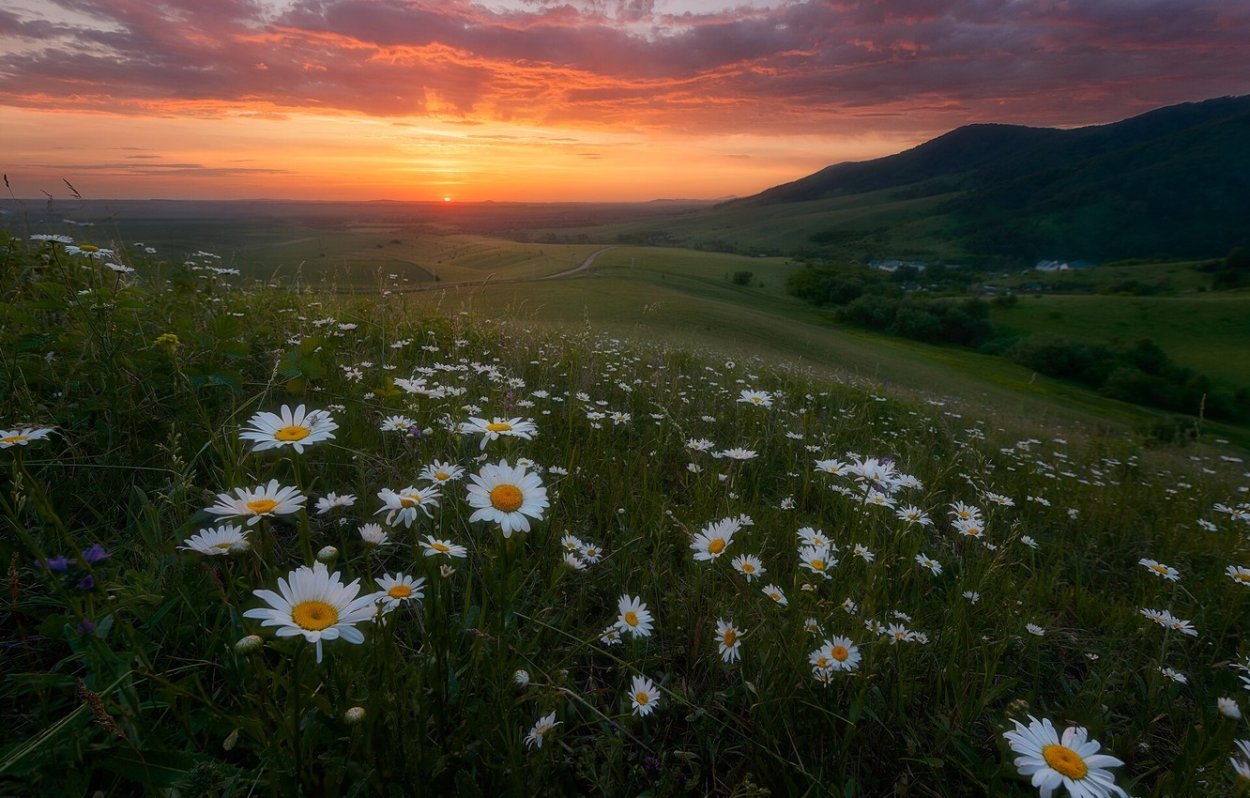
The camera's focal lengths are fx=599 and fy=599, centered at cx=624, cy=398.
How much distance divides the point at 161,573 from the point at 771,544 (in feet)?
7.74

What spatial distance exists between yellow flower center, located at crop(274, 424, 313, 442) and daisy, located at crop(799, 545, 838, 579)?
1.57 m

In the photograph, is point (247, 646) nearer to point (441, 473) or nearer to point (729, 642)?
point (441, 473)

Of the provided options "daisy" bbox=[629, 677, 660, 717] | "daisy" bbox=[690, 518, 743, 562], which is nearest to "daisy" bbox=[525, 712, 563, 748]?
"daisy" bbox=[629, 677, 660, 717]

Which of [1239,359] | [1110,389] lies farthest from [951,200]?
[1110,389]

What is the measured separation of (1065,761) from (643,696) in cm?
100

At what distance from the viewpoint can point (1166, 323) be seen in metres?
62.6

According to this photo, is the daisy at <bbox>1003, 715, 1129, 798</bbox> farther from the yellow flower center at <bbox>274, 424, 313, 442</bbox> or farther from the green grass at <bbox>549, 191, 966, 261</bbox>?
the green grass at <bbox>549, 191, 966, 261</bbox>

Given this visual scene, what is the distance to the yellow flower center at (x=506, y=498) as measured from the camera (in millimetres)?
1430

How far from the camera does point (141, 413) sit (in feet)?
8.96

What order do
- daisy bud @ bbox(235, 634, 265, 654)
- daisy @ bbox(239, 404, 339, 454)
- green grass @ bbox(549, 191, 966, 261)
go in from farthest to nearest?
green grass @ bbox(549, 191, 966, 261)
daisy @ bbox(239, 404, 339, 454)
daisy bud @ bbox(235, 634, 265, 654)

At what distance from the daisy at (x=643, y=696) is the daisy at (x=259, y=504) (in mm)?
1051

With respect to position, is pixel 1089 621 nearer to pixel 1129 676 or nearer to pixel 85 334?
Answer: pixel 1129 676

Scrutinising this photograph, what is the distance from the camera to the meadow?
1.33m

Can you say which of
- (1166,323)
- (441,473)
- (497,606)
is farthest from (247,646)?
(1166,323)
